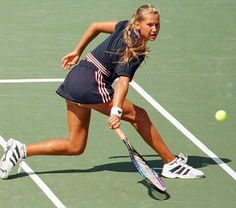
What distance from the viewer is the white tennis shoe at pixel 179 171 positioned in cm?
1112

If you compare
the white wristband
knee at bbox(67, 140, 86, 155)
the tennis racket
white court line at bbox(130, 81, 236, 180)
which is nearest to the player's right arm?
knee at bbox(67, 140, 86, 155)

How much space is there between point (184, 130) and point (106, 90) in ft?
6.71

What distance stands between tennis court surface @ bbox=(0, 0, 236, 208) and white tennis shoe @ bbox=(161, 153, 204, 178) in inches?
3.2

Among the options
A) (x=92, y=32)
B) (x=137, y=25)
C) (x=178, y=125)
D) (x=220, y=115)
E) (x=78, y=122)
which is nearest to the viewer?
(x=137, y=25)

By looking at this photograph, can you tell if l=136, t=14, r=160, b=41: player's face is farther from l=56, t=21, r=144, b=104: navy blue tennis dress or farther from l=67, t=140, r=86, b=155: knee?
l=67, t=140, r=86, b=155: knee

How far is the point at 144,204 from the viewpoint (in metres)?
10.4

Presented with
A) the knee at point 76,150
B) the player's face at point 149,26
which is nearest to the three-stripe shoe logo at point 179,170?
the knee at point 76,150

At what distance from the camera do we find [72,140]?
10.9 m

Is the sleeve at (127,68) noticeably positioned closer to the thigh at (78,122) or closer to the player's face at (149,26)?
the player's face at (149,26)

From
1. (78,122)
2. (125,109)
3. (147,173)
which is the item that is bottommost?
(147,173)

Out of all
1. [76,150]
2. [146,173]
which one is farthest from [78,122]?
[146,173]

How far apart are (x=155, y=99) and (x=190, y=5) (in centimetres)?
426

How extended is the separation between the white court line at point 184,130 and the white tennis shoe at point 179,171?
448mm

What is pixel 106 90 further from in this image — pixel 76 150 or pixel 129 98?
pixel 129 98
